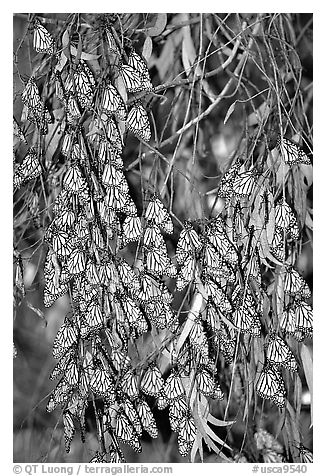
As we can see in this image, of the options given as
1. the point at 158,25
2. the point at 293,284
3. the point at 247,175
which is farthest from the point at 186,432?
the point at 158,25

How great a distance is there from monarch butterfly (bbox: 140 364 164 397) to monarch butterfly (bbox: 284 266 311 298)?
21cm

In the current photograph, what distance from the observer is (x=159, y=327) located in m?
0.91

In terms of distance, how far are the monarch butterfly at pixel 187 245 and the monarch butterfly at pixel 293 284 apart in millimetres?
137

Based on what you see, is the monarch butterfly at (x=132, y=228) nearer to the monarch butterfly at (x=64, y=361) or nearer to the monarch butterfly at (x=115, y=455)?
the monarch butterfly at (x=64, y=361)

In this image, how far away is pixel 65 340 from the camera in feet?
2.95

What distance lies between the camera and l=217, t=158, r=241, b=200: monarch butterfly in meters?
0.88

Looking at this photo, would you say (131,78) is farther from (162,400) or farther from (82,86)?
(162,400)

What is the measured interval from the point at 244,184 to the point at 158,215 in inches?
4.8

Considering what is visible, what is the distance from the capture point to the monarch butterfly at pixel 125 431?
903 millimetres

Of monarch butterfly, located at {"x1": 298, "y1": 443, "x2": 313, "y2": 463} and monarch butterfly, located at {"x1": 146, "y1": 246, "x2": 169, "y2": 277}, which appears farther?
monarch butterfly, located at {"x1": 298, "y1": 443, "x2": 313, "y2": 463}

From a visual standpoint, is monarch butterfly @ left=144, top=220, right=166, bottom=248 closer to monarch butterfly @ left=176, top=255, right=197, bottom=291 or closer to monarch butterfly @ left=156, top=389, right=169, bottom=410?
monarch butterfly @ left=176, top=255, right=197, bottom=291

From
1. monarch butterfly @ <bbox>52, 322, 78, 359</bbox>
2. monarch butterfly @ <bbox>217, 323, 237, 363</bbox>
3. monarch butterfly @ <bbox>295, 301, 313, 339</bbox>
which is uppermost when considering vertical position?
monarch butterfly @ <bbox>295, 301, 313, 339</bbox>

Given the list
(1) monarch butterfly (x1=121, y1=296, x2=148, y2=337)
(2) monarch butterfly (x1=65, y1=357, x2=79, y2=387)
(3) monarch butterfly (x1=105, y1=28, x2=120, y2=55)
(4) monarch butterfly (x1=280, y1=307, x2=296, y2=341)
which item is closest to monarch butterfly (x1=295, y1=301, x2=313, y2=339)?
(4) monarch butterfly (x1=280, y1=307, x2=296, y2=341)
